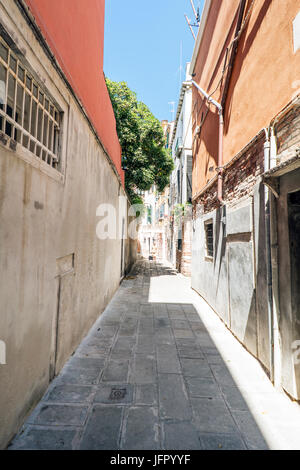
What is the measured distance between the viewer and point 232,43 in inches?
185

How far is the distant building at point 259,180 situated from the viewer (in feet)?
9.11

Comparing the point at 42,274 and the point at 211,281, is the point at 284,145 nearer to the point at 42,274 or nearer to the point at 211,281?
the point at 42,274

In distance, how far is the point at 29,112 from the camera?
234 cm

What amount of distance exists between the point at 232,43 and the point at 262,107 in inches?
88.4

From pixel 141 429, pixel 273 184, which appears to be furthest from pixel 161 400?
pixel 273 184

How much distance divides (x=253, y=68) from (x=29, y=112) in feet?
12.2

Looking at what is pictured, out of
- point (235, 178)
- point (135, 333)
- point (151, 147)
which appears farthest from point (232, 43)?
point (151, 147)

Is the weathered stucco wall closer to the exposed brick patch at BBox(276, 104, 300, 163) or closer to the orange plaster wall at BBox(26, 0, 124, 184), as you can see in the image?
the orange plaster wall at BBox(26, 0, 124, 184)

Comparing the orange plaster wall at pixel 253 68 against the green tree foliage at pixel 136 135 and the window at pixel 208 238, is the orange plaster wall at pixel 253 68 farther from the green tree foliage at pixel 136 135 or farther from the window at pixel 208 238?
the green tree foliage at pixel 136 135

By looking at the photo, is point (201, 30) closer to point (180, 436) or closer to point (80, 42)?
point (80, 42)

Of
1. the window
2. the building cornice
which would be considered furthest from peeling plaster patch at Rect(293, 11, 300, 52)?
the building cornice

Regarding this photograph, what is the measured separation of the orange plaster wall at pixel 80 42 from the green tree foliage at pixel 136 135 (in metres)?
5.73

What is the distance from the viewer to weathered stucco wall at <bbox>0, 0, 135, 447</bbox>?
1881 mm

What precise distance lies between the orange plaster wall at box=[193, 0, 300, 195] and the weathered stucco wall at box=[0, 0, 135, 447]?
114 inches
